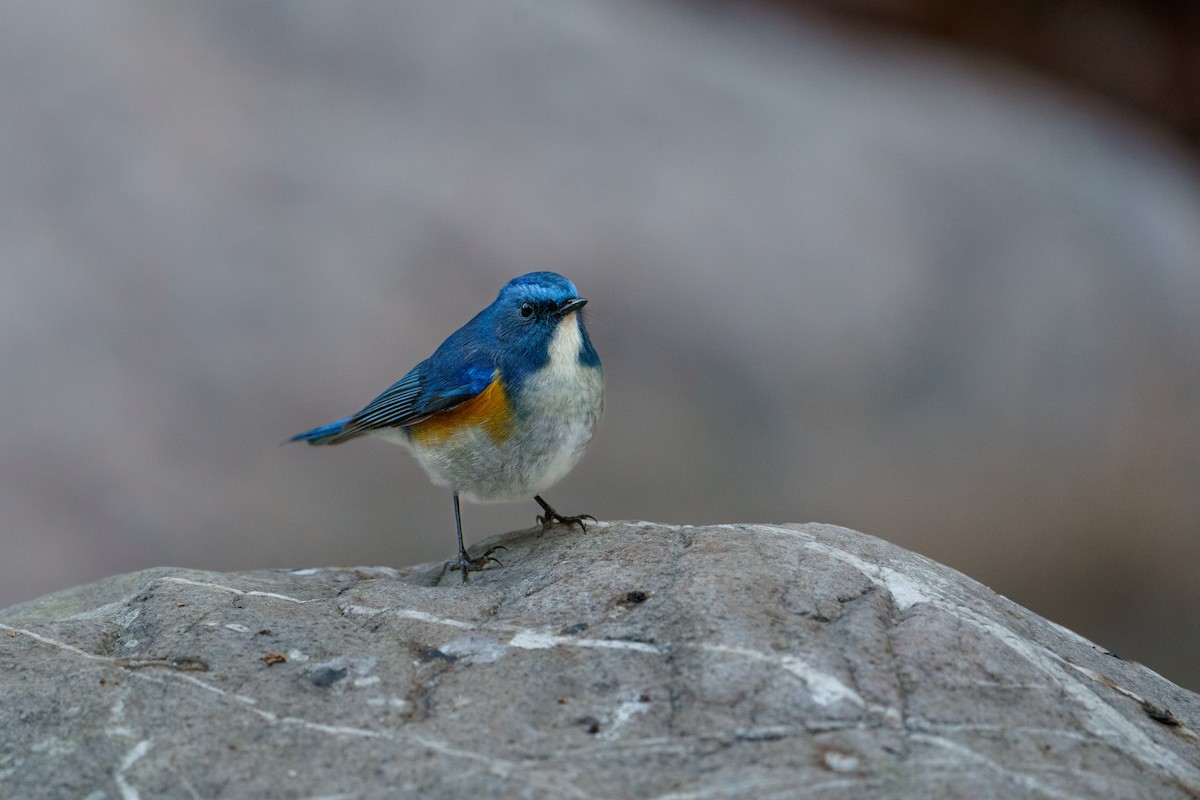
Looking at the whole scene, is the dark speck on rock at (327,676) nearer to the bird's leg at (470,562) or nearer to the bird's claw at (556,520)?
the bird's leg at (470,562)

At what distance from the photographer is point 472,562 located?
168 inches

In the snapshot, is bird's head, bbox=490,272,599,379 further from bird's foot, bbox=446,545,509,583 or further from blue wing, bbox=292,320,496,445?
bird's foot, bbox=446,545,509,583

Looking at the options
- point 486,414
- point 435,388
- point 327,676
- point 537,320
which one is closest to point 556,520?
point 486,414

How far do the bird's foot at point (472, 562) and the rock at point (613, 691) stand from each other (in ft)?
1.72

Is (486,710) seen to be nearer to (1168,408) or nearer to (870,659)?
(870,659)

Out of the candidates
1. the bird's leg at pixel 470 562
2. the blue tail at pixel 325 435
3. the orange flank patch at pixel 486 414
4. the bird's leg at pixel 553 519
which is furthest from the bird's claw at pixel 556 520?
the blue tail at pixel 325 435

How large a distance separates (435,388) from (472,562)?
67 centimetres

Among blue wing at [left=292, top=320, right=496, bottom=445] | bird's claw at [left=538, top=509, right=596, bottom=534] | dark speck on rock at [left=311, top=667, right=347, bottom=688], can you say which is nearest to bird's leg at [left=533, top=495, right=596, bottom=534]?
bird's claw at [left=538, top=509, right=596, bottom=534]

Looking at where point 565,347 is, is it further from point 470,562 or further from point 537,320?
point 470,562

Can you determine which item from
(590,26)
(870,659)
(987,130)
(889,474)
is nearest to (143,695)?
(870,659)

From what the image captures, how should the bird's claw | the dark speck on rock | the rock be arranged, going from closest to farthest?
the rock → the dark speck on rock → the bird's claw

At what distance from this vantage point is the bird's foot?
13.9ft

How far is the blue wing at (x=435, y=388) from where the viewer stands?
4.23 m

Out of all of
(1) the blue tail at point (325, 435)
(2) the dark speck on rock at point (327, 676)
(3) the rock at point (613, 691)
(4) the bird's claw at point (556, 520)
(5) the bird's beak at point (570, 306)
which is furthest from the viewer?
(1) the blue tail at point (325, 435)
